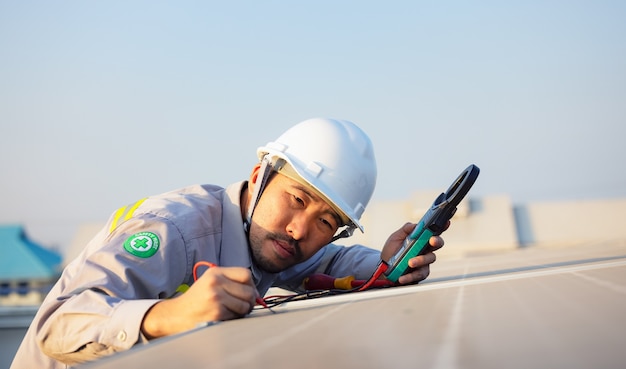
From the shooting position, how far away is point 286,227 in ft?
6.41

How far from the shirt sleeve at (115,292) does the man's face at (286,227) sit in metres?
0.49

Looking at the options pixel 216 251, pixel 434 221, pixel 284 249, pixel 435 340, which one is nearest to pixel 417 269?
pixel 434 221

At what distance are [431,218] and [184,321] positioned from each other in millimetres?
1014

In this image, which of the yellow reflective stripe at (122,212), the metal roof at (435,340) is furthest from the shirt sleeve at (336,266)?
the metal roof at (435,340)

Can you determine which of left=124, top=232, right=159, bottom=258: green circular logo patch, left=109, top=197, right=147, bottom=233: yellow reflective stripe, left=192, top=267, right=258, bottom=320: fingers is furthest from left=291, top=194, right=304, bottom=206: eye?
left=192, top=267, right=258, bottom=320: fingers

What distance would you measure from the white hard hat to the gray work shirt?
0.88 feet

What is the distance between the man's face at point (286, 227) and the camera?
76.6 inches

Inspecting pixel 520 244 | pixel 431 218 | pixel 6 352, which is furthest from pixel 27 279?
pixel 520 244

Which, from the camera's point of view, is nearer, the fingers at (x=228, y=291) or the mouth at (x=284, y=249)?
the fingers at (x=228, y=291)

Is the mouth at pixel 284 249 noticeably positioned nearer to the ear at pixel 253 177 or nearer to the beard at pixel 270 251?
the beard at pixel 270 251

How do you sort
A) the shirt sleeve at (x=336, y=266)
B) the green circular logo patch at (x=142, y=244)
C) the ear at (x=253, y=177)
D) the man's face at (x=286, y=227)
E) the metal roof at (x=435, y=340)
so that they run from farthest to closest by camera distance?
1. the shirt sleeve at (x=336, y=266)
2. the ear at (x=253, y=177)
3. the man's face at (x=286, y=227)
4. the green circular logo patch at (x=142, y=244)
5. the metal roof at (x=435, y=340)

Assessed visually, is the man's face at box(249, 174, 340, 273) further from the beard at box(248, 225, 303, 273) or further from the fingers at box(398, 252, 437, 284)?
the fingers at box(398, 252, 437, 284)

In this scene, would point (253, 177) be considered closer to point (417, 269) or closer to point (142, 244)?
point (417, 269)

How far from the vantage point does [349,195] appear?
7.21 feet
